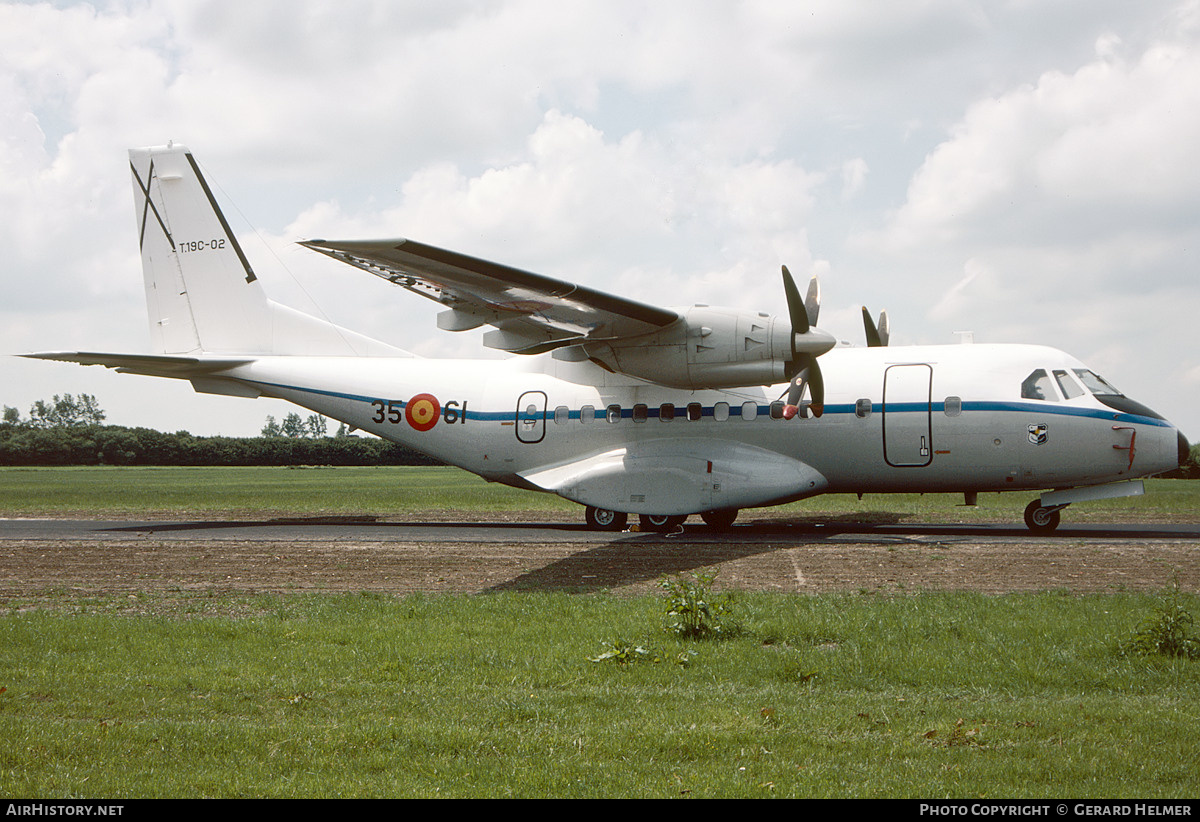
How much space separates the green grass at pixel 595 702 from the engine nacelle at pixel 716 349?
7111mm

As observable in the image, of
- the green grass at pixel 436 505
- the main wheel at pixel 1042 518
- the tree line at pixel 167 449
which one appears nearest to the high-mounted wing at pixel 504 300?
the main wheel at pixel 1042 518

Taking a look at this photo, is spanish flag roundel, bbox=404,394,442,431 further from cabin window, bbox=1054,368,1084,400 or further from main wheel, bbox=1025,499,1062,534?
cabin window, bbox=1054,368,1084,400

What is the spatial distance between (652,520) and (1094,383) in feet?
30.5

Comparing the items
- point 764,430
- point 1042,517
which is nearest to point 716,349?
point 764,430

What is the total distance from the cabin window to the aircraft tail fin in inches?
701

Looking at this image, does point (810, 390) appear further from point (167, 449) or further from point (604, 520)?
point (167, 449)

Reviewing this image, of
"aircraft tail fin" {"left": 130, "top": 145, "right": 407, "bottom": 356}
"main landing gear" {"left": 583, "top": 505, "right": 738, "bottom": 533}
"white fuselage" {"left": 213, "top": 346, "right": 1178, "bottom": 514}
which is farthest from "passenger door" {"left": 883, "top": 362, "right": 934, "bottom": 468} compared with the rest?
"aircraft tail fin" {"left": 130, "top": 145, "right": 407, "bottom": 356}

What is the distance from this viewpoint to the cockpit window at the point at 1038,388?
720 inches

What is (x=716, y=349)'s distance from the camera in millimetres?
18266

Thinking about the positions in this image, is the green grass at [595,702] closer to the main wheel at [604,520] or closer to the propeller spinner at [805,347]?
the propeller spinner at [805,347]

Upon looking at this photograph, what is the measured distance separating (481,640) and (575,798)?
4.79 m

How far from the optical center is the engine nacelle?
17844 mm
